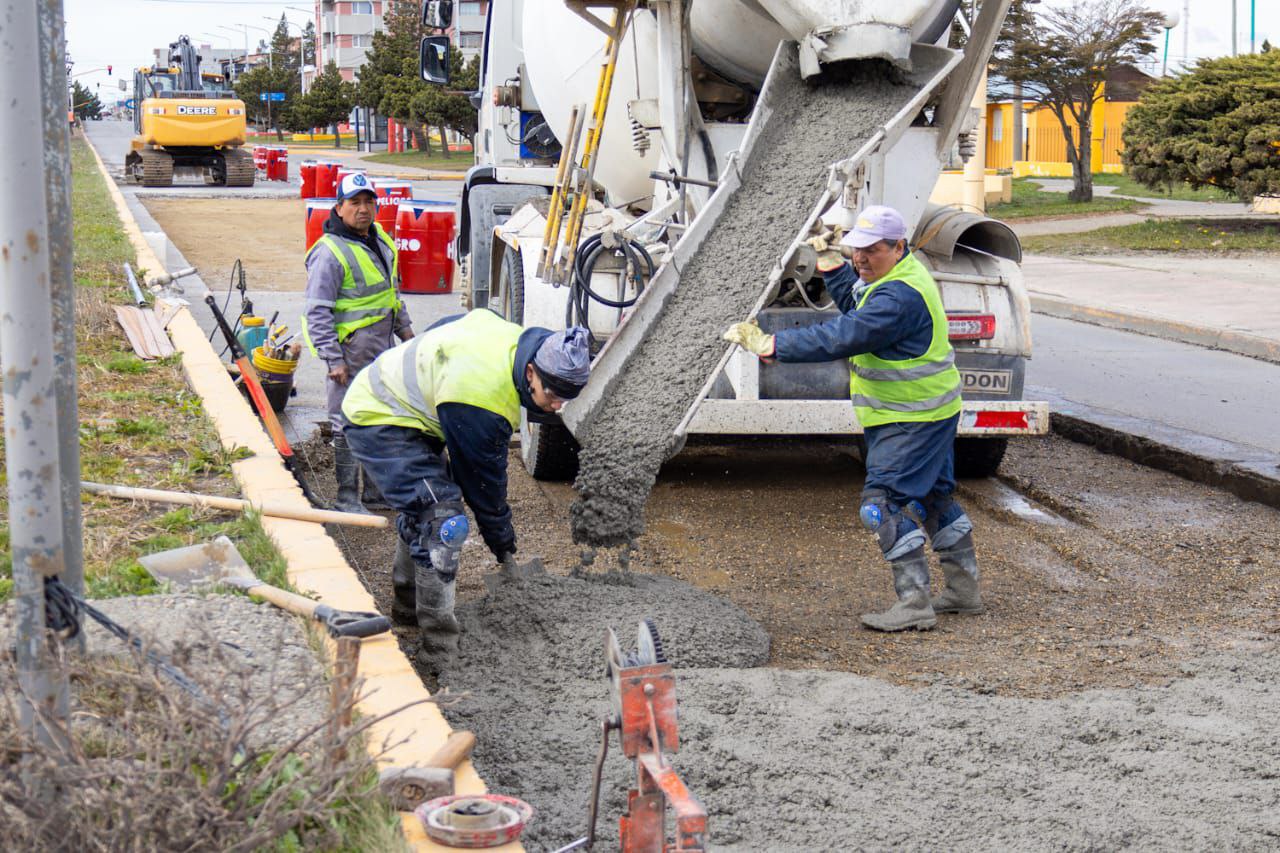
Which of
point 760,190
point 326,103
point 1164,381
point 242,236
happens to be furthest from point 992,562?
point 326,103

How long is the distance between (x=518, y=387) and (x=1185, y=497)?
4.34 meters

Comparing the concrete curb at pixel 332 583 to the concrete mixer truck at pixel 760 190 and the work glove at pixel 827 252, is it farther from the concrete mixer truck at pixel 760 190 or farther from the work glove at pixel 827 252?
the work glove at pixel 827 252

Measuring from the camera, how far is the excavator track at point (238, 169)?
32.9 meters

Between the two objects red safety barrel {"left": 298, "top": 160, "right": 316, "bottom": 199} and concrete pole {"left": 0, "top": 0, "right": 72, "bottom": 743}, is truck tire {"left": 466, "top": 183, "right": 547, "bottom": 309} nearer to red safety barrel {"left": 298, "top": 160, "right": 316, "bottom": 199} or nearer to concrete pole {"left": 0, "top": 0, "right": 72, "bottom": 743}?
concrete pole {"left": 0, "top": 0, "right": 72, "bottom": 743}

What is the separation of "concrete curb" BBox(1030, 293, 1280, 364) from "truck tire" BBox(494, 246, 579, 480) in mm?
6774

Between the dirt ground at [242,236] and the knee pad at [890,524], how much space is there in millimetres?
10419

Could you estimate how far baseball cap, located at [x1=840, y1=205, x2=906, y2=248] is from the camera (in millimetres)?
5152

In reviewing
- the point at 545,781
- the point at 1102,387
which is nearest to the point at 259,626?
the point at 545,781

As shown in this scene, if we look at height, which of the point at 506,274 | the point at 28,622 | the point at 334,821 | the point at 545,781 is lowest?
the point at 545,781

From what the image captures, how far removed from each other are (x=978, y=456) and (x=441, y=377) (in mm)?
3927

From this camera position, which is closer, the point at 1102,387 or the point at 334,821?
the point at 334,821

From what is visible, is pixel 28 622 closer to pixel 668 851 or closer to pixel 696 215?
pixel 668 851

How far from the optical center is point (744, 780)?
3.70 m

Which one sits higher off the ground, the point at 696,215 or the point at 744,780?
the point at 696,215
